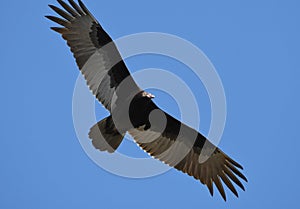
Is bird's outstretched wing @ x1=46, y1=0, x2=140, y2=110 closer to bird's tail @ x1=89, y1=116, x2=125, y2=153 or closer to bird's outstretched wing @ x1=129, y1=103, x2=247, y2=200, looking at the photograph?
bird's tail @ x1=89, y1=116, x2=125, y2=153

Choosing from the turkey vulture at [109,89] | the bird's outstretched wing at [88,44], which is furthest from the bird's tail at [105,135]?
the bird's outstretched wing at [88,44]

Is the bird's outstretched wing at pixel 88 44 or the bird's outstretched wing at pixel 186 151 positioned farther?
the bird's outstretched wing at pixel 186 151

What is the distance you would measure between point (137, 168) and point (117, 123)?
1.51 m

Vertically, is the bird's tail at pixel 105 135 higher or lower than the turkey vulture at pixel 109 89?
lower

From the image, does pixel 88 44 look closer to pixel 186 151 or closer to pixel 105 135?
pixel 105 135

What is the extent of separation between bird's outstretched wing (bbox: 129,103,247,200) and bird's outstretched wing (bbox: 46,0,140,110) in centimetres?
111

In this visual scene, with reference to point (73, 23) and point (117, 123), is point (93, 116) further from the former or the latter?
point (73, 23)

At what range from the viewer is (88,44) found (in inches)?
526

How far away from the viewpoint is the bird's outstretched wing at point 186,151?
13961 millimetres

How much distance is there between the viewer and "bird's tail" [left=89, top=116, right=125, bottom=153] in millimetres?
13266

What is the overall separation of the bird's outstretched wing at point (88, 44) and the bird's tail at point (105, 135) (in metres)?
0.33

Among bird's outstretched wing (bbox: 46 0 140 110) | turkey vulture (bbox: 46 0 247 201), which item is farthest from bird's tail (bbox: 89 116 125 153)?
bird's outstretched wing (bbox: 46 0 140 110)

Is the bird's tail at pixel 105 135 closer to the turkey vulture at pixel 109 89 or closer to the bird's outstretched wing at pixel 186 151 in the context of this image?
the turkey vulture at pixel 109 89

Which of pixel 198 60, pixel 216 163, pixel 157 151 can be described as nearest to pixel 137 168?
pixel 157 151
